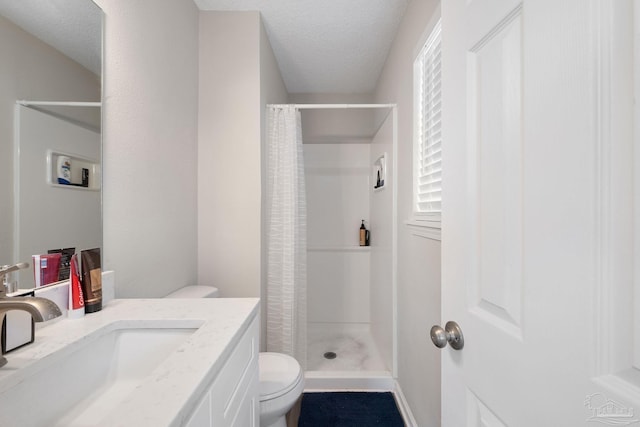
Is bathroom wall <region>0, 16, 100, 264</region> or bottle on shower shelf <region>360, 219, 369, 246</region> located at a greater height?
bathroom wall <region>0, 16, 100, 264</region>

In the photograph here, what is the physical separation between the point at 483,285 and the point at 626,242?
26 cm

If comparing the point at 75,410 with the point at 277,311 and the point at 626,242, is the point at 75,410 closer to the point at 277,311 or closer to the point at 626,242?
the point at 626,242

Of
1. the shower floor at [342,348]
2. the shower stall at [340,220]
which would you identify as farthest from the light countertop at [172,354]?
the shower stall at [340,220]

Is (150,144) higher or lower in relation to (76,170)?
higher

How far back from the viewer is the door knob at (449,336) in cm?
62

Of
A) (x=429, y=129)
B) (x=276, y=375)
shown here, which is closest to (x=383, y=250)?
(x=429, y=129)

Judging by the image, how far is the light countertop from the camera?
451 millimetres

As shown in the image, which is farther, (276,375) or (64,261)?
(276,375)

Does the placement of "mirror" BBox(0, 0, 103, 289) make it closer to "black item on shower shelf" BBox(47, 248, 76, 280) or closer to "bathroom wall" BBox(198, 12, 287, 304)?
"black item on shower shelf" BBox(47, 248, 76, 280)

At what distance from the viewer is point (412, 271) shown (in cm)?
152

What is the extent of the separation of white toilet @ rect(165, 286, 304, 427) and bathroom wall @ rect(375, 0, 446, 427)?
617 mm

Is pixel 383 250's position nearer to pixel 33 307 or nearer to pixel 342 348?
pixel 342 348

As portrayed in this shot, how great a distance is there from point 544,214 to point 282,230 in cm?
158

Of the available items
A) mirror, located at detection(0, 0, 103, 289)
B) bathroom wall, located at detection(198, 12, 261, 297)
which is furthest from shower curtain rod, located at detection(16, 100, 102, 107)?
bathroom wall, located at detection(198, 12, 261, 297)
